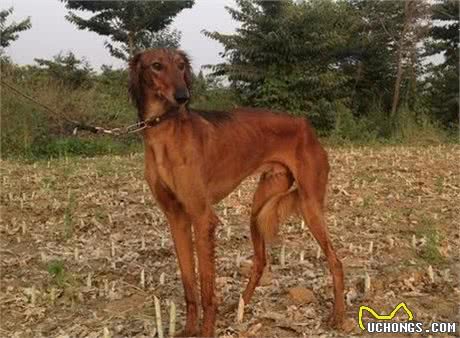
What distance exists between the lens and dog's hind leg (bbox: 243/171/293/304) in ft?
14.7

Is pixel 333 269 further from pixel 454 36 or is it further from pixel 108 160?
pixel 454 36

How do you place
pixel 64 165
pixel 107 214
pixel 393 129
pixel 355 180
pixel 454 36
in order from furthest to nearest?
pixel 454 36, pixel 393 129, pixel 64 165, pixel 355 180, pixel 107 214

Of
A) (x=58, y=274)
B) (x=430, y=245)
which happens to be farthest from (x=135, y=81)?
(x=430, y=245)

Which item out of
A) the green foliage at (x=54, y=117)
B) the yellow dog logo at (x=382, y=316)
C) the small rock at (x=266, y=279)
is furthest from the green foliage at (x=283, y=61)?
the yellow dog logo at (x=382, y=316)

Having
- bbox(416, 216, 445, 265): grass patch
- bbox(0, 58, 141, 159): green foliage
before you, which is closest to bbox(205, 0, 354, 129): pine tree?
bbox(0, 58, 141, 159): green foliage

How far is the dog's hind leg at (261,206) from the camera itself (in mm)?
4484

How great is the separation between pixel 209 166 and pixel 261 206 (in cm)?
95

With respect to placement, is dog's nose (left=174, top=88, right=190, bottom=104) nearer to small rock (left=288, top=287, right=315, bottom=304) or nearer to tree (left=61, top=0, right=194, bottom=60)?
small rock (left=288, top=287, right=315, bottom=304)

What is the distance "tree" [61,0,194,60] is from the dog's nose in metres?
21.5

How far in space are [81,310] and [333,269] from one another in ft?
6.46

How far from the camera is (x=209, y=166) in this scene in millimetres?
3945

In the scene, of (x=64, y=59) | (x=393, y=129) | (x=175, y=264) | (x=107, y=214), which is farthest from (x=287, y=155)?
(x=64, y=59)

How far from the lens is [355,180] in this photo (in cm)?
938

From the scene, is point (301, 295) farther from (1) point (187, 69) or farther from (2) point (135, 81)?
(2) point (135, 81)
